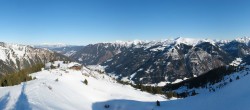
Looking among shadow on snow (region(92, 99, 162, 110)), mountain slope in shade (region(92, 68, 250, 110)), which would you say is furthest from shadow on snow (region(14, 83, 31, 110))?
mountain slope in shade (region(92, 68, 250, 110))

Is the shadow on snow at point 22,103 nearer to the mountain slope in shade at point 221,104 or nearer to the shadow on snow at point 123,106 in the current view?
the shadow on snow at point 123,106

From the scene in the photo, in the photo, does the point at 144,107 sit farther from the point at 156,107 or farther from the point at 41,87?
the point at 41,87

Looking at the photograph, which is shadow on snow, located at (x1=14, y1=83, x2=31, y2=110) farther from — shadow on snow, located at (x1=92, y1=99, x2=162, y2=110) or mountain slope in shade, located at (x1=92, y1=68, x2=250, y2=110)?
mountain slope in shade, located at (x1=92, y1=68, x2=250, y2=110)

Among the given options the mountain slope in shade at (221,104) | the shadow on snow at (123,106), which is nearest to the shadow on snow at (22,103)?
the shadow on snow at (123,106)


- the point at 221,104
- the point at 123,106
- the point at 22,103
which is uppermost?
the point at 22,103

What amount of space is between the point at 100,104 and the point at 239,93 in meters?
31.0

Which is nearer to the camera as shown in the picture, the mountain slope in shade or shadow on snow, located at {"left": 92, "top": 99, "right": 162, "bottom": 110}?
the mountain slope in shade

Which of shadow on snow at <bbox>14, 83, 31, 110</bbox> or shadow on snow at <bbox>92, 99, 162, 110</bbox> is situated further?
shadow on snow at <bbox>92, 99, 162, 110</bbox>

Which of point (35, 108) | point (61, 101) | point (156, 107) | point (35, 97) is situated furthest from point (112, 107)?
point (35, 108)

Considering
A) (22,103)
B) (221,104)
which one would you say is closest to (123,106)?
(221,104)

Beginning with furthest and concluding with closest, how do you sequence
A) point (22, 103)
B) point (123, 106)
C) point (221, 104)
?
point (123, 106), point (221, 104), point (22, 103)

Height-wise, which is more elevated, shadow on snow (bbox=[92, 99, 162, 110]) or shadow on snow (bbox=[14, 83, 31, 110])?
shadow on snow (bbox=[14, 83, 31, 110])

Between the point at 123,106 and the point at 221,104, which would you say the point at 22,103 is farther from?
the point at 221,104

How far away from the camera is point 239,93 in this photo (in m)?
54.9
